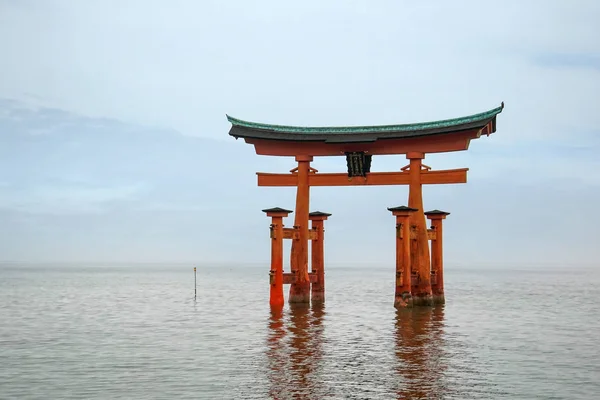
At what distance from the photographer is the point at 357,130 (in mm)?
29203

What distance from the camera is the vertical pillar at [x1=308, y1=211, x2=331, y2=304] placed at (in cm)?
3100

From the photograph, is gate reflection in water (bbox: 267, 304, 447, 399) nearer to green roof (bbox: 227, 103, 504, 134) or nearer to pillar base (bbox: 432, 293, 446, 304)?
pillar base (bbox: 432, 293, 446, 304)

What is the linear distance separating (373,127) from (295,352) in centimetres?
1168

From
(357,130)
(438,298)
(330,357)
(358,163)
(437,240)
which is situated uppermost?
(357,130)

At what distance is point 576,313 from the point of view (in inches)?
1401

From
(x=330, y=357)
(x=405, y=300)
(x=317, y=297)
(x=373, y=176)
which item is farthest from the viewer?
(x=317, y=297)

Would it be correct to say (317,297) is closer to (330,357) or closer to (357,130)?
(357,130)

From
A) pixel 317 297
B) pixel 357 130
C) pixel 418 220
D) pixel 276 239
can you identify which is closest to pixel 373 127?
pixel 357 130

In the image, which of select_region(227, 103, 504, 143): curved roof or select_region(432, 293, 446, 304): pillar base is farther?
select_region(432, 293, 446, 304): pillar base

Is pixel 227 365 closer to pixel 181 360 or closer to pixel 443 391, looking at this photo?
pixel 181 360

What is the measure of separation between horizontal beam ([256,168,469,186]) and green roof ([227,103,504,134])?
5.56 feet

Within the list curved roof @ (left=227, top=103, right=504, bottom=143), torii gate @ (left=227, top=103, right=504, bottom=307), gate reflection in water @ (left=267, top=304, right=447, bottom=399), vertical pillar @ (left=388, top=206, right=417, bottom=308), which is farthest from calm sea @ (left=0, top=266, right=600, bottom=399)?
curved roof @ (left=227, top=103, right=504, bottom=143)

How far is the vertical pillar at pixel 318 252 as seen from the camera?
31.0m

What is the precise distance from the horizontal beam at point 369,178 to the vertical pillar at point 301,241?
0.39 meters
